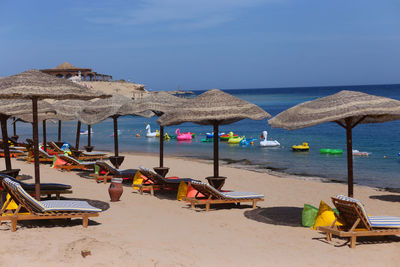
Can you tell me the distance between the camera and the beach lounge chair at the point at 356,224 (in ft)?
22.8

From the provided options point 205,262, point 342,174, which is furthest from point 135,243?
point 342,174

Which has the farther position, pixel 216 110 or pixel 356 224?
pixel 216 110

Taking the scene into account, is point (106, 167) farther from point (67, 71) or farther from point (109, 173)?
point (67, 71)

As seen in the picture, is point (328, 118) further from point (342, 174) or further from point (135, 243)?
point (342, 174)

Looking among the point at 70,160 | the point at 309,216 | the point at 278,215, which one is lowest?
the point at 278,215

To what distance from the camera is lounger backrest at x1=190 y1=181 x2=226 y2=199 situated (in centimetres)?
946

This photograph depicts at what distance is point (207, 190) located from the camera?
9555mm

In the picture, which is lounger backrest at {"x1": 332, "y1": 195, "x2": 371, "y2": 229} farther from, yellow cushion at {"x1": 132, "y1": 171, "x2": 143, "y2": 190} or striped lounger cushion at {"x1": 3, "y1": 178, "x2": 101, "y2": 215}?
yellow cushion at {"x1": 132, "y1": 171, "x2": 143, "y2": 190}

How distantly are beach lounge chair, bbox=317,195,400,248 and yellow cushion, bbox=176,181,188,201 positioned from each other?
386cm

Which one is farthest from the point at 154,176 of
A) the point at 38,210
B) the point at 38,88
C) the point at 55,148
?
the point at 55,148

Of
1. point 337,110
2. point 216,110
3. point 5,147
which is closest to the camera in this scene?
point 337,110

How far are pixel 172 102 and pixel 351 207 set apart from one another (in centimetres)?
717

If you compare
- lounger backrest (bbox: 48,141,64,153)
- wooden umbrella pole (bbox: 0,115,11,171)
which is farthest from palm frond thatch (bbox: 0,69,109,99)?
lounger backrest (bbox: 48,141,64,153)

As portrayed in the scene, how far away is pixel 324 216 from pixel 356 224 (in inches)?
36.5
